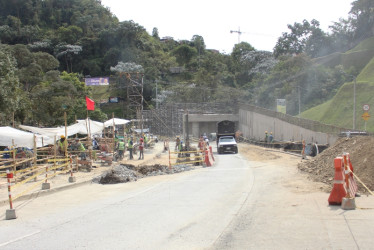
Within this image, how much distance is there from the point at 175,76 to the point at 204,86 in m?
22.6

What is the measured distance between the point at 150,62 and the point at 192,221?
9274cm

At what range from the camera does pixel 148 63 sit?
98.6 meters

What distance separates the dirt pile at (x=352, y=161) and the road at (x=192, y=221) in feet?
4.81

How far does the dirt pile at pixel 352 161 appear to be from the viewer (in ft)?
38.6

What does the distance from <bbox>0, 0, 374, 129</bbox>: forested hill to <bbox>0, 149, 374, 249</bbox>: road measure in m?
29.0

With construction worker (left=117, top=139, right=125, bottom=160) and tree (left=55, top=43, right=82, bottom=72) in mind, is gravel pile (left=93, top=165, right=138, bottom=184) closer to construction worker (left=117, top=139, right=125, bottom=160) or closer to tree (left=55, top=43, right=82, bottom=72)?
construction worker (left=117, top=139, right=125, bottom=160)

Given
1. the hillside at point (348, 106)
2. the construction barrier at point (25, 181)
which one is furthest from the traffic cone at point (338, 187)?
the hillside at point (348, 106)

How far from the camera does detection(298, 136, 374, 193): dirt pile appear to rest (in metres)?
11.8

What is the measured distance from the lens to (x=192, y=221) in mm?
8656

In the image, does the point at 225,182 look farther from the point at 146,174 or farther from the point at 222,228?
the point at 222,228

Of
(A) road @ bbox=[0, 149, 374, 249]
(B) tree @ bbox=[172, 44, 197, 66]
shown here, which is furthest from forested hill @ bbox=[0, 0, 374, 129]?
(A) road @ bbox=[0, 149, 374, 249]

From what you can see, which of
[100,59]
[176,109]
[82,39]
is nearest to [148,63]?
[100,59]

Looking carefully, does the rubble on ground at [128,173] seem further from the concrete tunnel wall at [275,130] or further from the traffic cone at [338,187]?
the concrete tunnel wall at [275,130]

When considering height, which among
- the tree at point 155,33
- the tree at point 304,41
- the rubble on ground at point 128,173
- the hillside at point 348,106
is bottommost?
the rubble on ground at point 128,173
